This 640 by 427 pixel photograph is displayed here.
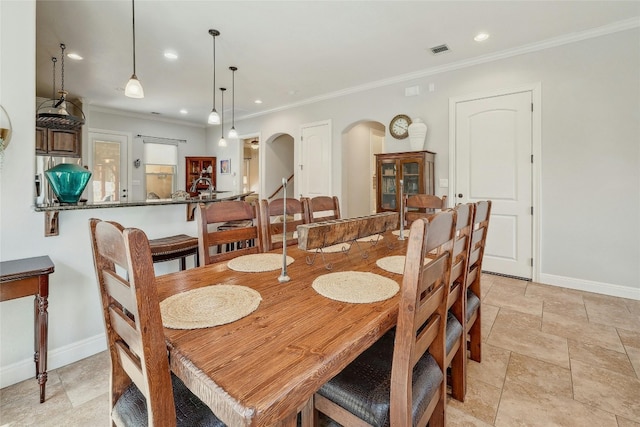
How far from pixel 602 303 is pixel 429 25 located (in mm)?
3150

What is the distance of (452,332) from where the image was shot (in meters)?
1.35

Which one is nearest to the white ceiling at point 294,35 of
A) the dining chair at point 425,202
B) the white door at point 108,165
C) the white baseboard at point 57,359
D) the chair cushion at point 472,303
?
the white door at point 108,165

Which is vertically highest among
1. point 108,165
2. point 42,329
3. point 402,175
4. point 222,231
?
point 108,165

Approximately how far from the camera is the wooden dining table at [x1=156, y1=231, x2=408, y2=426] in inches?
22.3

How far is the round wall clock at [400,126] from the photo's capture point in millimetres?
4277

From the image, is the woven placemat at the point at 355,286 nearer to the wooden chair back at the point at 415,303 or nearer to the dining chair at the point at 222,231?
the wooden chair back at the point at 415,303

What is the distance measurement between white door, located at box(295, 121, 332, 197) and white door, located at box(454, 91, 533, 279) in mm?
2164

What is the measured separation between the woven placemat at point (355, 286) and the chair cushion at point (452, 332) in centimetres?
39

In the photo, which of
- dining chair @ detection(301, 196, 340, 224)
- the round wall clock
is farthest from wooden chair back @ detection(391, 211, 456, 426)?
the round wall clock

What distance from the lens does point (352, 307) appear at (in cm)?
96

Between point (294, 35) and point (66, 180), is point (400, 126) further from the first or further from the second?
point (66, 180)

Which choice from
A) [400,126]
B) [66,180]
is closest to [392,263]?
[66,180]

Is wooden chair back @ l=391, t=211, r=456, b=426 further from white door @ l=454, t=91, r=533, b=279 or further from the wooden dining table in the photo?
white door @ l=454, t=91, r=533, b=279

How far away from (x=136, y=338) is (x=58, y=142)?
6.20m
